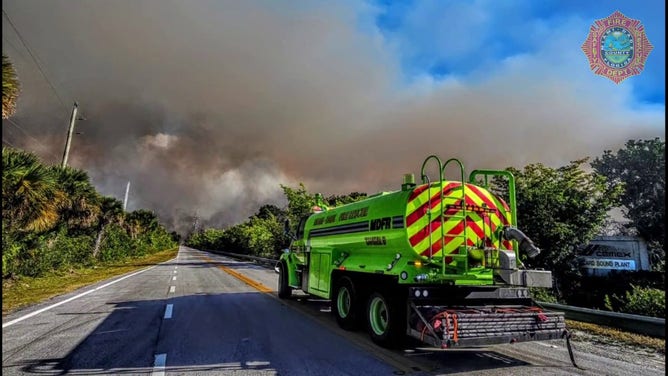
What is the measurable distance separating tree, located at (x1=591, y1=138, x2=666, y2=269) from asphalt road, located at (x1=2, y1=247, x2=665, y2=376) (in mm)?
39822

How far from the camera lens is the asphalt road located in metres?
5.55

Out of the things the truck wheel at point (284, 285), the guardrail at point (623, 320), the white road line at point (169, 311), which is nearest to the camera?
the guardrail at point (623, 320)

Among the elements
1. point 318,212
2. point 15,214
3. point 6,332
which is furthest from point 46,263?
point 318,212

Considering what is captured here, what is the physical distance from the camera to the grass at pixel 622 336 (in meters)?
6.86

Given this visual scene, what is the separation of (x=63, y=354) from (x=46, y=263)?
18.9 m

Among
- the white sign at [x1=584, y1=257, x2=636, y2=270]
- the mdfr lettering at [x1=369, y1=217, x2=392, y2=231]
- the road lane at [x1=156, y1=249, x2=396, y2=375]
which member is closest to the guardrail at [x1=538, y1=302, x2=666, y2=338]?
the mdfr lettering at [x1=369, y1=217, x2=392, y2=231]

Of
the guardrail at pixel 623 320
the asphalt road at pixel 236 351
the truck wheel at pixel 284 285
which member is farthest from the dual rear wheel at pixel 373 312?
the guardrail at pixel 623 320

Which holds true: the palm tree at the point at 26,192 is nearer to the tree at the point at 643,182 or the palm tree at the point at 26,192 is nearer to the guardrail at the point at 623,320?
the guardrail at the point at 623,320

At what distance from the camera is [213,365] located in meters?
5.69

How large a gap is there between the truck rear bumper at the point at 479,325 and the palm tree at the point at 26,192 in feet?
51.2

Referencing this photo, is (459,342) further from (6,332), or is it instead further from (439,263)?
(6,332)

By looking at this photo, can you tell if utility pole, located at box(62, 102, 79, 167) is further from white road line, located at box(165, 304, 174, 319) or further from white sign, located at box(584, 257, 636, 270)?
white sign, located at box(584, 257, 636, 270)

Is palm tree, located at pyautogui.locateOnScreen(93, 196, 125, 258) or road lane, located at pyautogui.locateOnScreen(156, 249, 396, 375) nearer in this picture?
road lane, located at pyautogui.locateOnScreen(156, 249, 396, 375)

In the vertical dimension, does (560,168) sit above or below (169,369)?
above
